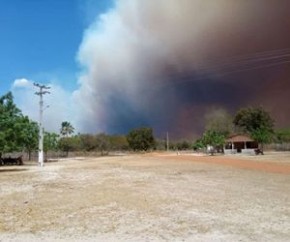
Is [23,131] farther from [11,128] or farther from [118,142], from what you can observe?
[118,142]

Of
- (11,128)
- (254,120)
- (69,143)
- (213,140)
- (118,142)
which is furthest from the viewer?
(118,142)

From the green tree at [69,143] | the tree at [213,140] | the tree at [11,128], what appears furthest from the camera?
the green tree at [69,143]

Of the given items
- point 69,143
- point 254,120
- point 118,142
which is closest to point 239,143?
point 254,120

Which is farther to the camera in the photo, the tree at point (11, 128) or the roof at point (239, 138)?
the roof at point (239, 138)

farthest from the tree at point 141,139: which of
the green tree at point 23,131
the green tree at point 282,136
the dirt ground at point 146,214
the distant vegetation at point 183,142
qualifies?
the dirt ground at point 146,214

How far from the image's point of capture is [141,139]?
15512 cm

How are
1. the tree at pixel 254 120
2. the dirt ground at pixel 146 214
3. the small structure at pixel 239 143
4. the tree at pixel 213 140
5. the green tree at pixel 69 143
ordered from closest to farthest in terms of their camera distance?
1. the dirt ground at pixel 146 214
2. the tree at pixel 213 140
3. the small structure at pixel 239 143
4. the green tree at pixel 69 143
5. the tree at pixel 254 120

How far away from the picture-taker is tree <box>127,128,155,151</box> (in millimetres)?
155125

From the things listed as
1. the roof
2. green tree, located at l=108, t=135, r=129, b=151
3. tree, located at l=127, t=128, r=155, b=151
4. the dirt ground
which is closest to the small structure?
the roof

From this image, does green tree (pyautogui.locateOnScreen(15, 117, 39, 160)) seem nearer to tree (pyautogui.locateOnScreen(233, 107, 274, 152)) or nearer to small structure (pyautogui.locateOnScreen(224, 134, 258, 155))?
small structure (pyautogui.locateOnScreen(224, 134, 258, 155))

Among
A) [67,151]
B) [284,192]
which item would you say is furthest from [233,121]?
[284,192]

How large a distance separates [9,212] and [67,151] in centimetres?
11284

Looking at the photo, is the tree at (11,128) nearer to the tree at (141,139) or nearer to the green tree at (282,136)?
the tree at (141,139)

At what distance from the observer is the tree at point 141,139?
509ft
